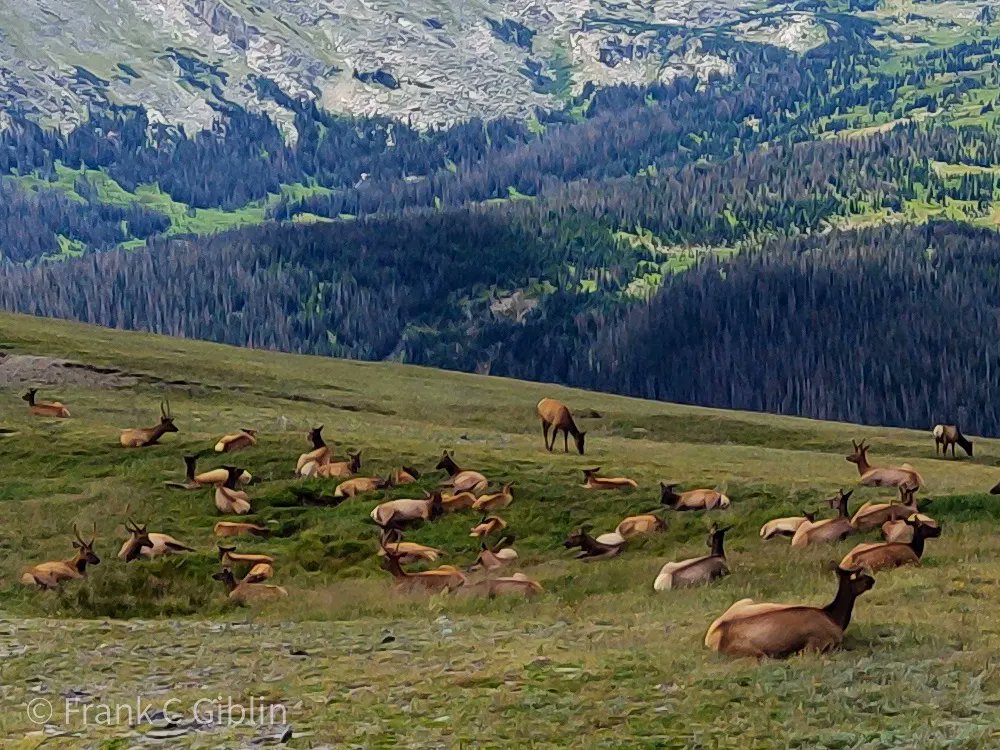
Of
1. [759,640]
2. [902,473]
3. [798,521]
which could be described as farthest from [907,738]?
[902,473]

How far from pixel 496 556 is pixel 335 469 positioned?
11.1m

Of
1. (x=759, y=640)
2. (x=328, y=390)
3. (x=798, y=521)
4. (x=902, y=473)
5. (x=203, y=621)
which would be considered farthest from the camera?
(x=328, y=390)

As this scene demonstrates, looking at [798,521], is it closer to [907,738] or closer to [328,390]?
[907,738]

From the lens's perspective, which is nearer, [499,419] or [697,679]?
[697,679]

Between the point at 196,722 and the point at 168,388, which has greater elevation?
the point at 196,722

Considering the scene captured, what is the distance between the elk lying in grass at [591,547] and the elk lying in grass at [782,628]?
13820mm

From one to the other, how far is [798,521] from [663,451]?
24.7m

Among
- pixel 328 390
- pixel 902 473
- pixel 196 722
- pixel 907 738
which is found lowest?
pixel 328 390

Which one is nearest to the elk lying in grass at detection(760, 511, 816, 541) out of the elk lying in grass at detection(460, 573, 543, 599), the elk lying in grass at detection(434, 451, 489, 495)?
the elk lying in grass at detection(460, 573, 543, 599)

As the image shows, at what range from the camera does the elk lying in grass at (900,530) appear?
28828mm

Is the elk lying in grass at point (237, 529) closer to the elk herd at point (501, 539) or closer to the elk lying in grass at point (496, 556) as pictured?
the elk herd at point (501, 539)

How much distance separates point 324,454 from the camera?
42.8 metres

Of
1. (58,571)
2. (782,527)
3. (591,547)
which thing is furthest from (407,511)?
(782,527)

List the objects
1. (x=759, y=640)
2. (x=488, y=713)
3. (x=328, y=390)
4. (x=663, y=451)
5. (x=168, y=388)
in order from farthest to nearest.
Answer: (x=328, y=390) → (x=168, y=388) → (x=663, y=451) → (x=759, y=640) → (x=488, y=713)
